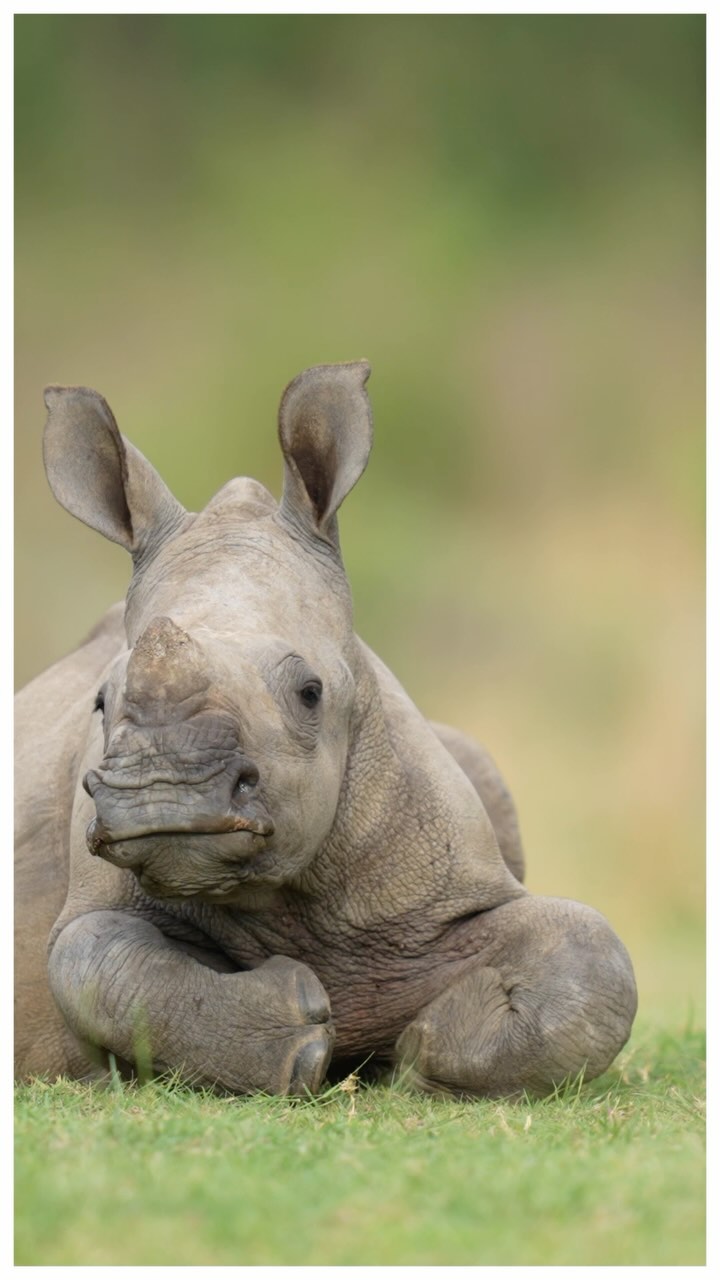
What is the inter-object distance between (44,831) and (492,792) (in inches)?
72.0

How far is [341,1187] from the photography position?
4938 mm

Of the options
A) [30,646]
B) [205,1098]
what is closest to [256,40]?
[30,646]

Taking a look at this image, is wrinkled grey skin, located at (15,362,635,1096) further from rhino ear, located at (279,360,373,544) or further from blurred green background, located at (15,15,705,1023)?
blurred green background, located at (15,15,705,1023)

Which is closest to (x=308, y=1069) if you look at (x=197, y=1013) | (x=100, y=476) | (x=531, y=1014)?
(x=197, y=1013)

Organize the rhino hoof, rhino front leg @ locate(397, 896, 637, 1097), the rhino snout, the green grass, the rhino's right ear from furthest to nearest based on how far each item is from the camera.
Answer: the rhino's right ear → rhino front leg @ locate(397, 896, 637, 1097) → the rhino hoof → the rhino snout → the green grass

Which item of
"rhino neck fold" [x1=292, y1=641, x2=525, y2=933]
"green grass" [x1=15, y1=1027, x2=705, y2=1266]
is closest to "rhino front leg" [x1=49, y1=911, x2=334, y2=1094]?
"green grass" [x1=15, y1=1027, x2=705, y2=1266]

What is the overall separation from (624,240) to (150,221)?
5.56 meters

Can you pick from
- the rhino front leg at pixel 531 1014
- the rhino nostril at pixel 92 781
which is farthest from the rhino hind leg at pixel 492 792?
the rhino nostril at pixel 92 781

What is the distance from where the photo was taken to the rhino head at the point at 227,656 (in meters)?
5.86

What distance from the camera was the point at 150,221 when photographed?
2566cm

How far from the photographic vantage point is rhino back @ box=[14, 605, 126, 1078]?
775cm

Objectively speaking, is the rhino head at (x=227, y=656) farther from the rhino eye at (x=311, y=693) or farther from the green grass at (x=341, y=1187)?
the green grass at (x=341, y=1187)

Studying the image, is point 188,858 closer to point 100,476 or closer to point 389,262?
point 100,476

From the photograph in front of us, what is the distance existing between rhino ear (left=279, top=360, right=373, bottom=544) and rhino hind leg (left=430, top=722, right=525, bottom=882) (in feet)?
6.10
